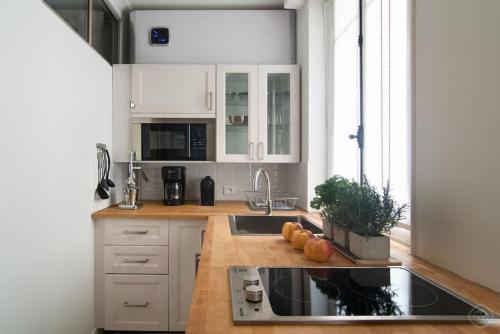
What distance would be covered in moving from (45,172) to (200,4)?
1.88 meters

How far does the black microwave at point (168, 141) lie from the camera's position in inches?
99.2

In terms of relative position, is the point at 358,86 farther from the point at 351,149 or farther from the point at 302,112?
the point at 302,112

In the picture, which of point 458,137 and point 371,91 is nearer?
point 458,137

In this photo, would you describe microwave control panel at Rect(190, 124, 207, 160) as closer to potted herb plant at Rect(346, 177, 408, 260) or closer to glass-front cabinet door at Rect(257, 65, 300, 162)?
glass-front cabinet door at Rect(257, 65, 300, 162)

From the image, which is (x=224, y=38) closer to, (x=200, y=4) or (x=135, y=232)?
(x=200, y=4)

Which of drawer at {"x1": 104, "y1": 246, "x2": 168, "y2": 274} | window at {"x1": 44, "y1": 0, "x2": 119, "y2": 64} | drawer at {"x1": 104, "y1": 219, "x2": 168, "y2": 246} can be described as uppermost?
window at {"x1": 44, "y1": 0, "x2": 119, "y2": 64}

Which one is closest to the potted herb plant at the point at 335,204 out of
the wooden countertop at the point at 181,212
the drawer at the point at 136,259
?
the wooden countertop at the point at 181,212

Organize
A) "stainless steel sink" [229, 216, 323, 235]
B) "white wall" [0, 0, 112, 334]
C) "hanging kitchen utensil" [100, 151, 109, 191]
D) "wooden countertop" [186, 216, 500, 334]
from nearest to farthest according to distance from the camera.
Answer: "wooden countertop" [186, 216, 500, 334] < "white wall" [0, 0, 112, 334] < "stainless steel sink" [229, 216, 323, 235] < "hanging kitchen utensil" [100, 151, 109, 191]

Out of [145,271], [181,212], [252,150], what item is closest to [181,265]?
[145,271]

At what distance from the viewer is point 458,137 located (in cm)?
100

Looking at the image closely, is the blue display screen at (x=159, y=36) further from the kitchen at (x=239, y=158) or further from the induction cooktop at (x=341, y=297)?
the induction cooktop at (x=341, y=297)

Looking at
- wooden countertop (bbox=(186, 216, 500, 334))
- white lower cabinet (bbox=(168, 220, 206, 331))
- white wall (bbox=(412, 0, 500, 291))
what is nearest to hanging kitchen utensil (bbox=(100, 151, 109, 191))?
white lower cabinet (bbox=(168, 220, 206, 331))

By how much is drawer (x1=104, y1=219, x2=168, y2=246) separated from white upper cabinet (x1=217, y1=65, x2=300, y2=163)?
2.32 ft

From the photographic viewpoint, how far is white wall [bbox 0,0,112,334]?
1.27 m
